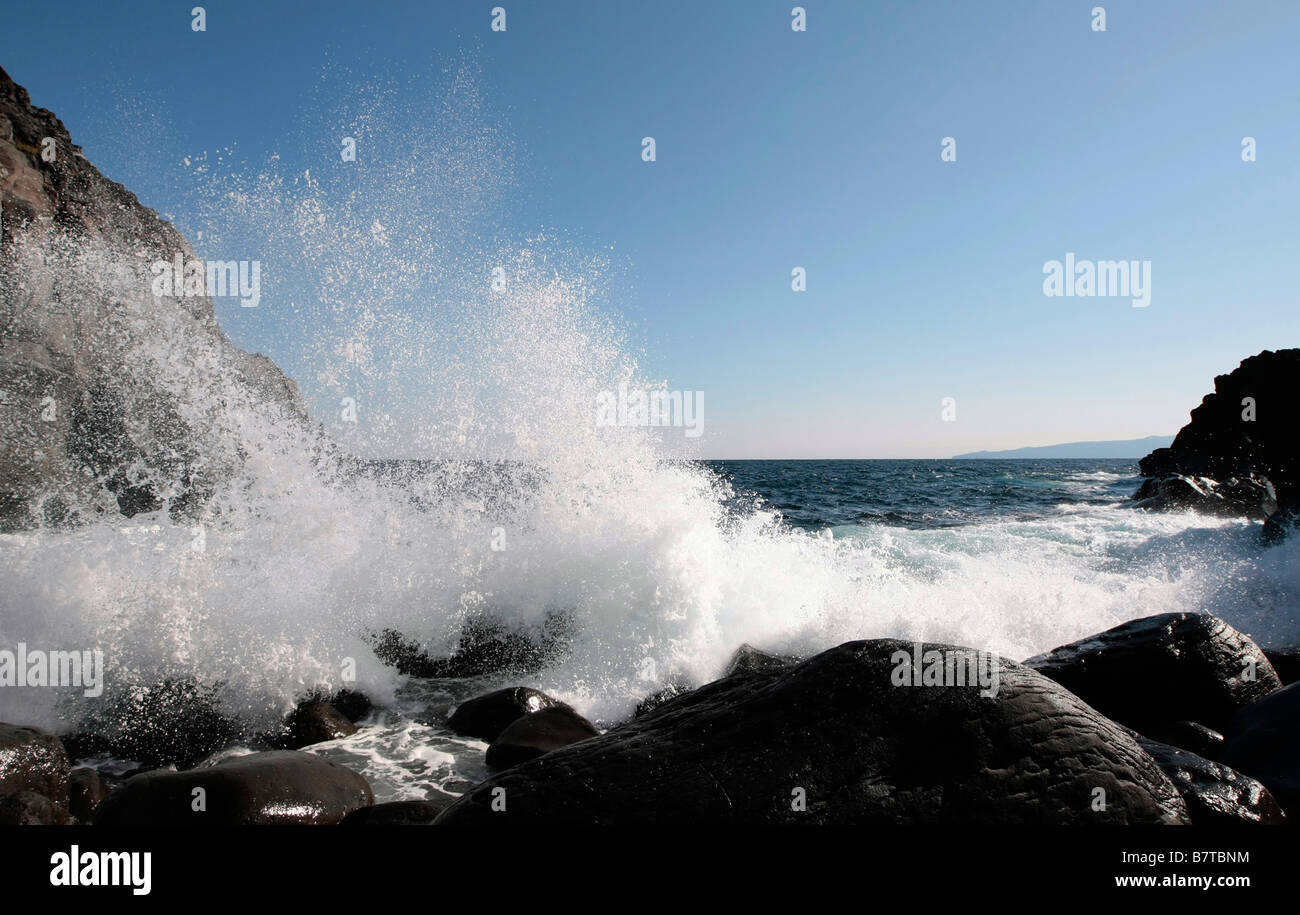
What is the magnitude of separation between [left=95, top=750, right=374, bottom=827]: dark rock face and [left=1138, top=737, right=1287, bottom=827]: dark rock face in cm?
521

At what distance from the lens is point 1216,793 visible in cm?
333

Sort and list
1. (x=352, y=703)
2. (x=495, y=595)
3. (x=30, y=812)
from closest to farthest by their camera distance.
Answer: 1. (x=30, y=812)
2. (x=352, y=703)
3. (x=495, y=595)

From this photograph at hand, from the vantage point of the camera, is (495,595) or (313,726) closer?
(313,726)

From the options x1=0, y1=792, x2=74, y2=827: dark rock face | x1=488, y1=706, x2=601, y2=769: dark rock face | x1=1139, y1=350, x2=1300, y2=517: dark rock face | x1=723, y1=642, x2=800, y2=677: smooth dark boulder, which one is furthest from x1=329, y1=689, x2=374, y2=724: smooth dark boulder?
x1=1139, y1=350, x2=1300, y2=517: dark rock face

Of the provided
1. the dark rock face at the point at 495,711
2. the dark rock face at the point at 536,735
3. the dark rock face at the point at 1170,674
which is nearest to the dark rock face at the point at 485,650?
the dark rock face at the point at 495,711

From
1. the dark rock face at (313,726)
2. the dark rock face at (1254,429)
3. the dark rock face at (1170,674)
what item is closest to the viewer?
the dark rock face at (1170,674)

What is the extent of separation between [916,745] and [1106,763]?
3.28 feet

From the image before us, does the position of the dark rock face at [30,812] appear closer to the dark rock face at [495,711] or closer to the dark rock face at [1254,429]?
the dark rock face at [495,711]

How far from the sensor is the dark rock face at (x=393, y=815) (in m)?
3.72

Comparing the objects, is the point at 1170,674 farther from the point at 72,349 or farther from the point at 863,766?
the point at 72,349

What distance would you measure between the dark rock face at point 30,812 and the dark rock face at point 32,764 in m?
0.17

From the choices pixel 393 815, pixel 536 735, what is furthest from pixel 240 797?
pixel 536 735

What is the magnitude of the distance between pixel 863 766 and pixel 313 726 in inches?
219

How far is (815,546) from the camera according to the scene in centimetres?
1198
